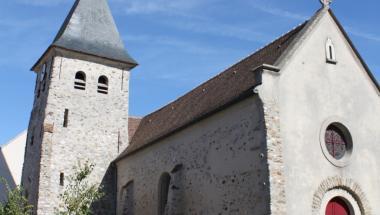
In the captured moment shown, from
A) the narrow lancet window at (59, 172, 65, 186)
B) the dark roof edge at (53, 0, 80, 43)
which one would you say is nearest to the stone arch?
the narrow lancet window at (59, 172, 65, 186)

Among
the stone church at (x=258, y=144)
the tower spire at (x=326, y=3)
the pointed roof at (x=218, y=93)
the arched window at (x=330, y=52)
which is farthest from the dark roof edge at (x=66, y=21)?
the arched window at (x=330, y=52)

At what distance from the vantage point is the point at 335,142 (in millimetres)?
13820

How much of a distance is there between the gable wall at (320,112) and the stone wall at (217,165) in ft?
2.45

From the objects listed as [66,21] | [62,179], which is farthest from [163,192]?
[66,21]

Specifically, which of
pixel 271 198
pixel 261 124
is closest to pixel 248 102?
pixel 261 124

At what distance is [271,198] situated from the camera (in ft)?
38.7

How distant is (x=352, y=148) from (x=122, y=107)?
40.2 feet

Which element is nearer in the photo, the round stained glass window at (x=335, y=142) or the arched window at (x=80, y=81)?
the round stained glass window at (x=335, y=142)

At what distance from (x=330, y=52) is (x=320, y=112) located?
6.93 ft

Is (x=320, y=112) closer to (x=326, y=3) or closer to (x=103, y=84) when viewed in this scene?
(x=326, y=3)

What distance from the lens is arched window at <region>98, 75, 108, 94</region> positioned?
22.8 meters

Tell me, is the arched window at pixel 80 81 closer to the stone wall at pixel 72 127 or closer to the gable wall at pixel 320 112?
the stone wall at pixel 72 127

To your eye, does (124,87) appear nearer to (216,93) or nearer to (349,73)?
(216,93)

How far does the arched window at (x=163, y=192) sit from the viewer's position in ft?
57.0
